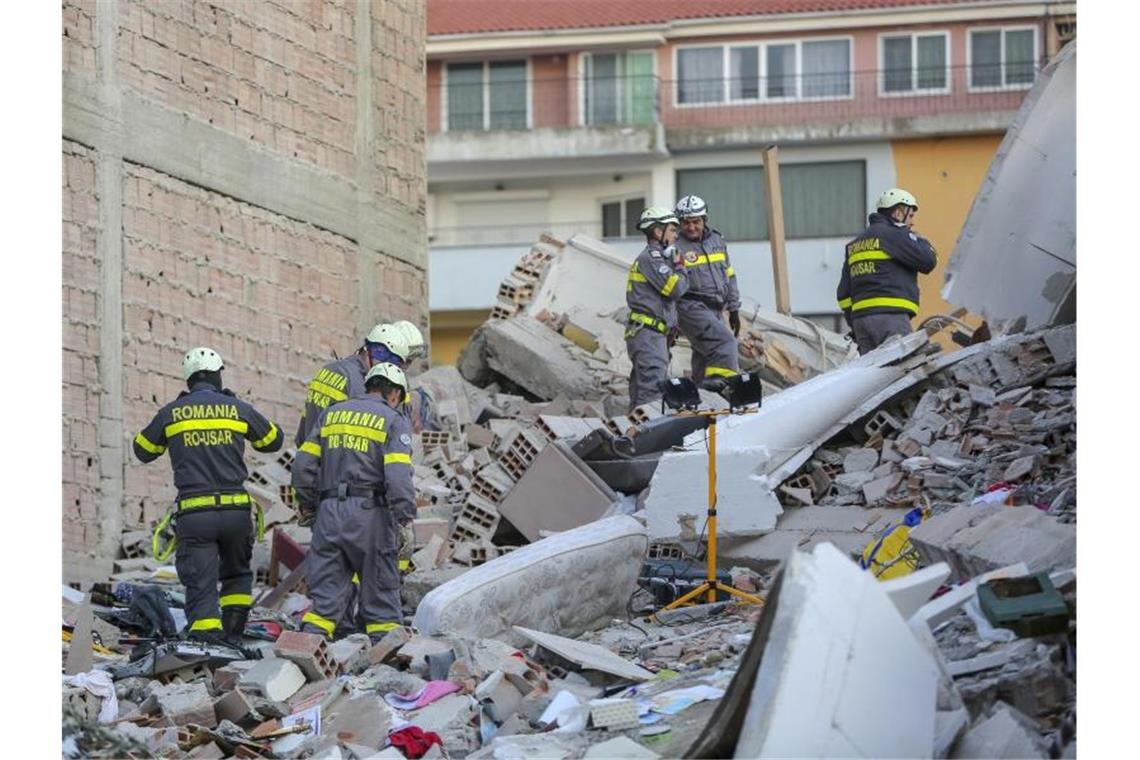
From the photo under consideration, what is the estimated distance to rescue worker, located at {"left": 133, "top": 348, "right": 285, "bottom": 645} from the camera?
11.4m

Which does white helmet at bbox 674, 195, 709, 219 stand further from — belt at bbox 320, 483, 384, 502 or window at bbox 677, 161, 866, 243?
window at bbox 677, 161, 866, 243

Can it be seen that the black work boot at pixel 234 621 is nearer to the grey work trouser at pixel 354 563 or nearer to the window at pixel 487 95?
the grey work trouser at pixel 354 563

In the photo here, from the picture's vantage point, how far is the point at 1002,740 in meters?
7.34

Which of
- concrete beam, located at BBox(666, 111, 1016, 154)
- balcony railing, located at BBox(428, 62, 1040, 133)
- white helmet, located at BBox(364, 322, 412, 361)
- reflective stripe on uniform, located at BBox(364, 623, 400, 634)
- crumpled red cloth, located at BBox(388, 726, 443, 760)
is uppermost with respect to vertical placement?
balcony railing, located at BBox(428, 62, 1040, 133)

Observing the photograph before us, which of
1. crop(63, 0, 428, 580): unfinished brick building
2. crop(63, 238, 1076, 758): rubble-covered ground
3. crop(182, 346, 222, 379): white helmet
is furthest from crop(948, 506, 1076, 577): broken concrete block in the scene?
crop(63, 0, 428, 580): unfinished brick building

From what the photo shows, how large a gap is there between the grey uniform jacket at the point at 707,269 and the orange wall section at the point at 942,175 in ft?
67.7

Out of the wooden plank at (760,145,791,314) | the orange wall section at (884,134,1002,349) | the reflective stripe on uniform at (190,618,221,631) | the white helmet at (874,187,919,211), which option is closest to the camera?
the reflective stripe on uniform at (190,618,221,631)

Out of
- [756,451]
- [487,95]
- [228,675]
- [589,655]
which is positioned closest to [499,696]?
[589,655]

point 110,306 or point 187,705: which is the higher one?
point 110,306

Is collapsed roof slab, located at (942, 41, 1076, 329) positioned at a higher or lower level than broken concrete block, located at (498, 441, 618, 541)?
higher

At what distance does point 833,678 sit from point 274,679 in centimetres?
363

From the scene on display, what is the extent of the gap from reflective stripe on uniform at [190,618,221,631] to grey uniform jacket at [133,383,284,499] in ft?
2.38

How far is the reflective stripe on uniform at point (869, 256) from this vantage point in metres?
15.3

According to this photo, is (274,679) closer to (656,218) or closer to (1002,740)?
(1002,740)
